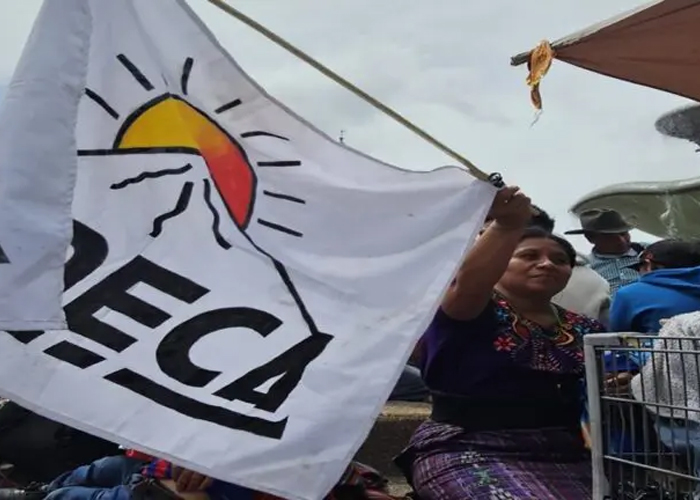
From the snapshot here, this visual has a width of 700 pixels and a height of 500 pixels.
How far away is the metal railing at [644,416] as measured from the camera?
2.32 meters

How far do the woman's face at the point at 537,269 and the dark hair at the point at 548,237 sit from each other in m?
0.01

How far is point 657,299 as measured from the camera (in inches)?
125

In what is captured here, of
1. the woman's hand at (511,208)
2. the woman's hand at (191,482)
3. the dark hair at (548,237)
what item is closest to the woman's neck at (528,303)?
the dark hair at (548,237)

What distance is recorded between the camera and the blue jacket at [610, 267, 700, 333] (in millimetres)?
3135

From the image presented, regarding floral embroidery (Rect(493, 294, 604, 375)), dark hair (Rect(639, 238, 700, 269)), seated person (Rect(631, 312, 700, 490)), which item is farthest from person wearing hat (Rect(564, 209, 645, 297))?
seated person (Rect(631, 312, 700, 490))

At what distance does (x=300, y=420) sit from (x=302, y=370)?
0.13 meters

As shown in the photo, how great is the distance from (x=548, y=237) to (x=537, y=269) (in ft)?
0.53

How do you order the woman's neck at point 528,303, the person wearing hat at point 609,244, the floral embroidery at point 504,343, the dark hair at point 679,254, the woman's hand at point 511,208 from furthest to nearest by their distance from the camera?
the person wearing hat at point 609,244 → the dark hair at point 679,254 → the woman's neck at point 528,303 → the floral embroidery at point 504,343 → the woman's hand at point 511,208

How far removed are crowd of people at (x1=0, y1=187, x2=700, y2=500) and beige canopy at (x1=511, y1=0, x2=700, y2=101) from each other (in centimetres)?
60

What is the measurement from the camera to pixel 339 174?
2619mm

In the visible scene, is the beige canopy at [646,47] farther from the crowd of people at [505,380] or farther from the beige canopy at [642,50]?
the crowd of people at [505,380]

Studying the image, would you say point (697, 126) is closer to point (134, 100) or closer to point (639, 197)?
point (639, 197)

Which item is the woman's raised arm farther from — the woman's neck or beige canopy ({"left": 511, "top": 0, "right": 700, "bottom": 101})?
beige canopy ({"left": 511, "top": 0, "right": 700, "bottom": 101})

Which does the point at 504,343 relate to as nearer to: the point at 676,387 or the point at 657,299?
the point at 657,299
